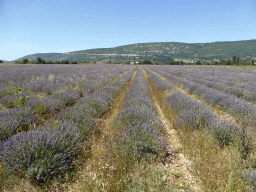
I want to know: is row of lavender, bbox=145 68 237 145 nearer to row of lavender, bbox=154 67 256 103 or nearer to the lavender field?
the lavender field

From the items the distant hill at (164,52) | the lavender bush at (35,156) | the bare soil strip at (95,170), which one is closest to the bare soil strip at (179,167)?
the bare soil strip at (95,170)

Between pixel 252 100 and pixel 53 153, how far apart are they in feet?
27.8

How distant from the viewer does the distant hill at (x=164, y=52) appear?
121 m

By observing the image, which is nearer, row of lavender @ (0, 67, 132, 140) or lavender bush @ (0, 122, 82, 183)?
lavender bush @ (0, 122, 82, 183)

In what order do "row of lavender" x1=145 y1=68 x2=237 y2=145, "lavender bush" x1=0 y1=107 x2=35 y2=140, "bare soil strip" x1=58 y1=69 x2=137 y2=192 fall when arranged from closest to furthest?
"bare soil strip" x1=58 y1=69 x2=137 y2=192
"lavender bush" x1=0 y1=107 x2=35 y2=140
"row of lavender" x1=145 y1=68 x2=237 y2=145

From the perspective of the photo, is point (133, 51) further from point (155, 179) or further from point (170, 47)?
Result: point (155, 179)

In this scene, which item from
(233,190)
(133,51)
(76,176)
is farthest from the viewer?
(133,51)

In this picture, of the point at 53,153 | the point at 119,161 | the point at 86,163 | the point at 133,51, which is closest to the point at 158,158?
the point at 119,161

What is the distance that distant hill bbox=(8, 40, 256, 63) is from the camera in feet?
396

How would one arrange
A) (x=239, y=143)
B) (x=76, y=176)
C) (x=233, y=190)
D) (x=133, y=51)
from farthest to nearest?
(x=133, y=51)
(x=239, y=143)
(x=76, y=176)
(x=233, y=190)

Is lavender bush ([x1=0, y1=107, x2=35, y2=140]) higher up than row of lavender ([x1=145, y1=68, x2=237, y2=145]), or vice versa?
lavender bush ([x1=0, y1=107, x2=35, y2=140])

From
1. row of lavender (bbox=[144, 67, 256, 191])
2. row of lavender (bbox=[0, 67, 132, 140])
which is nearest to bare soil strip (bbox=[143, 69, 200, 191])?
row of lavender (bbox=[144, 67, 256, 191])

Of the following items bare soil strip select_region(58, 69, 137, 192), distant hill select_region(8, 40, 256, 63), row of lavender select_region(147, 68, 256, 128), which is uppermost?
distant hill select_region(8, 40, 256, 63)

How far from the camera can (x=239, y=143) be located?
234cm
